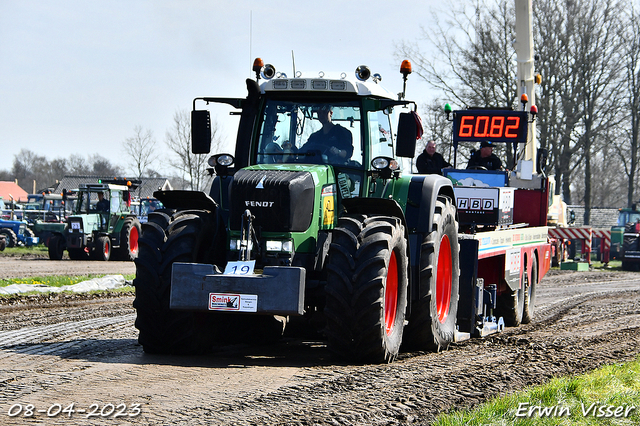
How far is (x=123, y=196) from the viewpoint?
27281 mm

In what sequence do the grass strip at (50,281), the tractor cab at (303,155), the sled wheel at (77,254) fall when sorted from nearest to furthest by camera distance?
the tractor cab at (303,155) → the grass strip at (50,281) → the sled wheel at (77,254)

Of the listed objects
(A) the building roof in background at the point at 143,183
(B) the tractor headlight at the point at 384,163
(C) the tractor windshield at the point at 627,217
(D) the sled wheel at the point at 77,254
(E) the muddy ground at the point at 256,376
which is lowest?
(D) the sled wheel at the point at 77,254

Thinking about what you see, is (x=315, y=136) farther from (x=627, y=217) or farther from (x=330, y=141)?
(x=627, y=217)

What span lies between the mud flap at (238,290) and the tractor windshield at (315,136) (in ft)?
5.44

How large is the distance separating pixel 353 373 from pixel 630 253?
24331mm

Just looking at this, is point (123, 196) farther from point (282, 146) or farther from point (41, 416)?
point (41, 416)

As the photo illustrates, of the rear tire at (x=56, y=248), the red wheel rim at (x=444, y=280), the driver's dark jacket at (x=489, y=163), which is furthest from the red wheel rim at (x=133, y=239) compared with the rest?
the red wheel rim at (x=444, y=280)

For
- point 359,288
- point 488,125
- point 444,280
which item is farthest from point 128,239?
point 359,288

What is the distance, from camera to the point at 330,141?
814 centimetres

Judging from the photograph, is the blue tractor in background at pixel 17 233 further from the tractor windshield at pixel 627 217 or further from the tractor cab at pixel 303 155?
the tractor cab at pixel 303 155

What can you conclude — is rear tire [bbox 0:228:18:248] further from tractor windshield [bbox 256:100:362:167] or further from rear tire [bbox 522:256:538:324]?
tractor windshield [bbox 256:100:362:167]

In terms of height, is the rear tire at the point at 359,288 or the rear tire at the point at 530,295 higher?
the rear tire at the point at 359,288

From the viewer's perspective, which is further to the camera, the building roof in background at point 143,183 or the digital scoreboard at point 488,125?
the building roof in background at point 143,183

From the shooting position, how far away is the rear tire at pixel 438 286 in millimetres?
8148
